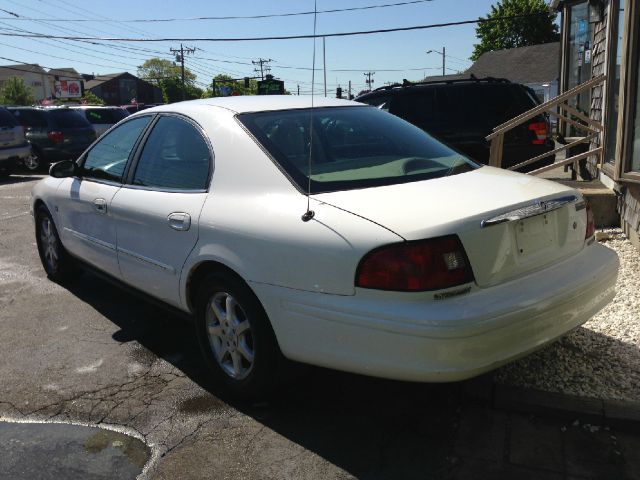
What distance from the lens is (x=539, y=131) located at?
888 centimetres

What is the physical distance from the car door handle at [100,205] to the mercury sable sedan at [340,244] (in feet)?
0.07

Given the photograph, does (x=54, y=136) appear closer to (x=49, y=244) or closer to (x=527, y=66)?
(x=49, y=244)

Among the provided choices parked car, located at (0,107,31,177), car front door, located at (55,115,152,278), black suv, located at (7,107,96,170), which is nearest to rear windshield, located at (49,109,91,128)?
black suv, located at (7,107,96,170)

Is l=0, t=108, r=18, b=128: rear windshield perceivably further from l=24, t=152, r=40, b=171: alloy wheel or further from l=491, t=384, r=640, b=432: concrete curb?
l=491, t=384, r=640, b=432: concrete curb

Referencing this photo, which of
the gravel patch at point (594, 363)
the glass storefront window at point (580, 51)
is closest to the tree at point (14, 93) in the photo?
the glass storefront window at point (580, 51)

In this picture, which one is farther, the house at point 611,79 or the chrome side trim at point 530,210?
the house at point 611,79

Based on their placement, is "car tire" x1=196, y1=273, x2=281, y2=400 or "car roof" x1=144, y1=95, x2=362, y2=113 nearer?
"car tire" x1=196, y1=273, x2=281, y2=400

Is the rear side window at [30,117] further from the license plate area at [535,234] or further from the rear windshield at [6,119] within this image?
the license plate area at [535,234]

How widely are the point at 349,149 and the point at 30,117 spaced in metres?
15.2

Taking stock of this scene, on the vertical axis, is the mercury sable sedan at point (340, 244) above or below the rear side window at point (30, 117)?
below

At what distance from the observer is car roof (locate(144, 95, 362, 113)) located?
152 inches

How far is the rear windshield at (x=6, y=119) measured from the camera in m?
14.6

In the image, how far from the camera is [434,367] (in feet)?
8.74

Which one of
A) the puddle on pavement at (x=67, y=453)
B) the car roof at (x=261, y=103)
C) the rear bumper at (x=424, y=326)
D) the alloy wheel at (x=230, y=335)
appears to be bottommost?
the puddle on pavement at (x=67, y=453)
